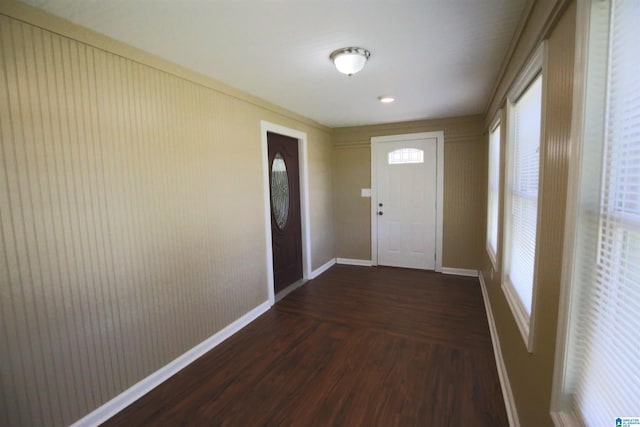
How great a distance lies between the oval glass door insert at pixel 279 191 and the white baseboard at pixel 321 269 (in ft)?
3.37

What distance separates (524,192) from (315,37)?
1626 mm

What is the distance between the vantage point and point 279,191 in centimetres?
385

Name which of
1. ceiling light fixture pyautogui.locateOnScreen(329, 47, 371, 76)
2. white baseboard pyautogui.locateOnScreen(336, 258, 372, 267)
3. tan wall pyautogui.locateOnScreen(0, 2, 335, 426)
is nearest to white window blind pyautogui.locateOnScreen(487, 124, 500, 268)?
ceiling light fixture pyautogui.locateOnScreen(329, 47, 371, 76)

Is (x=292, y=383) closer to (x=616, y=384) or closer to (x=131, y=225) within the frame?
(x=131, y=225)

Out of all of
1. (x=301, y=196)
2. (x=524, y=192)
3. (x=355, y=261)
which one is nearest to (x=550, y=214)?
(x=524, y=192)

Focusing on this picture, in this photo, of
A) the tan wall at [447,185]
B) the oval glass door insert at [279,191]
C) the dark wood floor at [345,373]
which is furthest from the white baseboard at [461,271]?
the oval glass door insert at [279,191]

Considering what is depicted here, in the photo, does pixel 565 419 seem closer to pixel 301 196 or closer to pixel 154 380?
pixel 154 380

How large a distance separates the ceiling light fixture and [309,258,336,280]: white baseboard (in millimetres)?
3079

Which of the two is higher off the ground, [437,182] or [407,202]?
[437,182]

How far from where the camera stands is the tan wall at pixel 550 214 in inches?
43.1

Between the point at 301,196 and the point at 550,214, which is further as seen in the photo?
the point at 301,196

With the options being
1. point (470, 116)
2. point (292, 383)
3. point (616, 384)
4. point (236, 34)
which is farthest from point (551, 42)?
point (470, 116)

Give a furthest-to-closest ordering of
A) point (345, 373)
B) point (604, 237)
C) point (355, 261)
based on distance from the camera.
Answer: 1. point (355, 261)
2. point (345, 373)
3. point (604, 237)

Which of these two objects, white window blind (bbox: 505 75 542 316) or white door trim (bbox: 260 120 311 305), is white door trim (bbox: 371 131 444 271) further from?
white window blind (bbox: 505 75 542 316)
